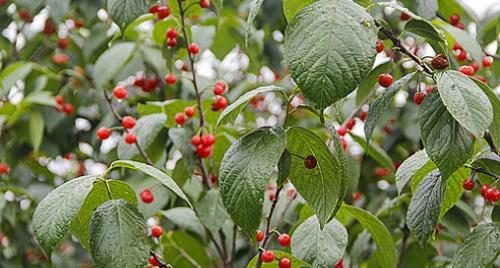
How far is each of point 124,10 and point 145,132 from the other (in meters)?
0.36

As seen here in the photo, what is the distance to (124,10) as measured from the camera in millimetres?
1504

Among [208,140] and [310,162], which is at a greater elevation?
[310,162]

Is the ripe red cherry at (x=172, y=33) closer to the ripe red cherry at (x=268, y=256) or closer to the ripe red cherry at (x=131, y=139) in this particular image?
the ripe red cherry at (x=131, y=139)

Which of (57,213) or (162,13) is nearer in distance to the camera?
(57,213)

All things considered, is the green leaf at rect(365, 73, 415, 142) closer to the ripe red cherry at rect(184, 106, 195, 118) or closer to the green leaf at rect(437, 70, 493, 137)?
the green leaf at rect(437, 70, 493, 137)

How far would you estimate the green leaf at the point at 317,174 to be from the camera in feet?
4.00

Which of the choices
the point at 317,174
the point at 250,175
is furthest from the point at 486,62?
the point at 250,175

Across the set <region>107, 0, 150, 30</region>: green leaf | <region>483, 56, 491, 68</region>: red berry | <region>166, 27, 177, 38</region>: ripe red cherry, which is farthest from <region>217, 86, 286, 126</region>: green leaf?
<region>483, 56, 491, 68</region>: red berry

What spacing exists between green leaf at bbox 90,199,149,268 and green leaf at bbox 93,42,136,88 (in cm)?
98

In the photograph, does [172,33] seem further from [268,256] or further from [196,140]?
[268,256]

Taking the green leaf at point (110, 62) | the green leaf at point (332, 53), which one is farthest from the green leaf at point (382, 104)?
the green leaf at point (110, 62)

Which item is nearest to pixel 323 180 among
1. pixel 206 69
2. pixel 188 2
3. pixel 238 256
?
pixel 188 2

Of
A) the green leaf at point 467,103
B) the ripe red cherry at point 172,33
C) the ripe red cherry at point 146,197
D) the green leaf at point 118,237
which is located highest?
the green leaf at point 467,103

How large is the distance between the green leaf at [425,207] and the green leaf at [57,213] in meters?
0.52
